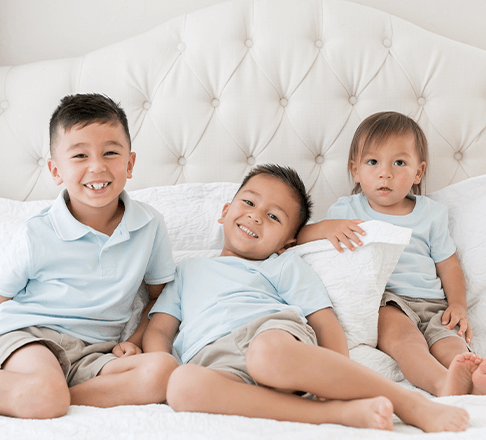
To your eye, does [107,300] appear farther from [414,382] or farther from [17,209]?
[414,382]

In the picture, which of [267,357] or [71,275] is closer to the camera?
[267,357]

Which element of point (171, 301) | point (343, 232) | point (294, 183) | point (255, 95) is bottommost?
point (171, 301)

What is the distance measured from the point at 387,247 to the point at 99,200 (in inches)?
Answer: 29.1

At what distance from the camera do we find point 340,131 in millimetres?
1695

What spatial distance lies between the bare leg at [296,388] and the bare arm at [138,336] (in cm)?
26

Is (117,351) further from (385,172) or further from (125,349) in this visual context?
(385,172)

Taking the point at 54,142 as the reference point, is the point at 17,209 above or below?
below

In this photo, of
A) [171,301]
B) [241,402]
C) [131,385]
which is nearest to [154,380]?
[131,385]

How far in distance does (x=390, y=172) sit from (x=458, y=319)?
1.57 feet

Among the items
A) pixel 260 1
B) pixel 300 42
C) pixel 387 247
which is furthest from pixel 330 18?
pixel 387 247

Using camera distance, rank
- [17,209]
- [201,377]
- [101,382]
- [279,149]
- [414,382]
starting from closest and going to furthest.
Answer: [201,377] < [101,382] < [414,382] < [17,209] < [279,149]

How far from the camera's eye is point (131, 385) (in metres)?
0.96

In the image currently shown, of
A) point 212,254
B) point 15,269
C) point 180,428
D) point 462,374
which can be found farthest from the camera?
point 212,254

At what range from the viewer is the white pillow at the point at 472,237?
133cm
